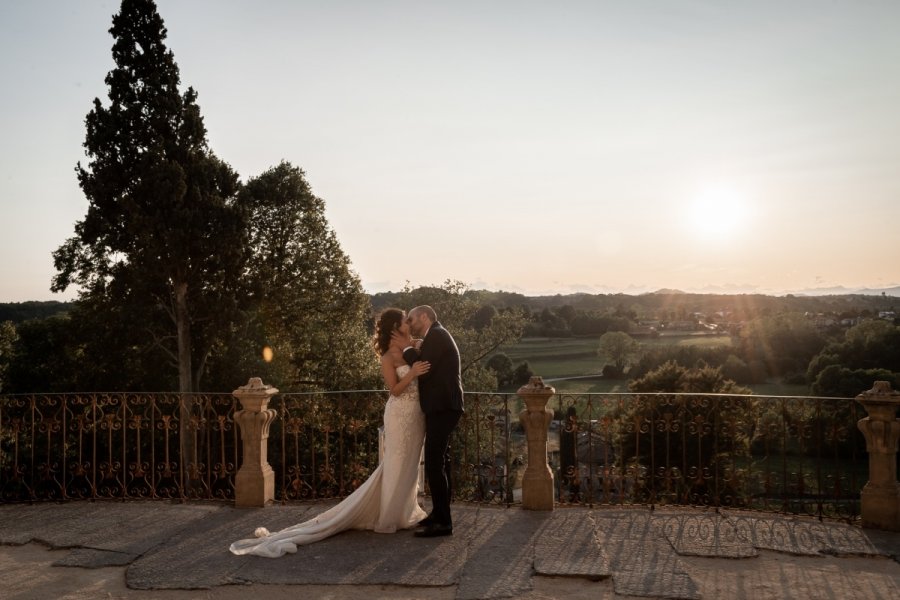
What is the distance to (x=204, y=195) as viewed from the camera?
2292cm

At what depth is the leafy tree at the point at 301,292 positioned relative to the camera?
25.7 m

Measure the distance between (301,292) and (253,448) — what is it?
19.3 metres

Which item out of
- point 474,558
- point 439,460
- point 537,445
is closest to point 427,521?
point 439,460

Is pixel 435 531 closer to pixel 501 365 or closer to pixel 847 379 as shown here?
pixel 847 379

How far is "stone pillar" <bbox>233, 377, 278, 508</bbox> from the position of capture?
7676 mm

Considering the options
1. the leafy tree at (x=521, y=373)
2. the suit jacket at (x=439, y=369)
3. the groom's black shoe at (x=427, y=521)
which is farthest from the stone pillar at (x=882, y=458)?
the leafy tree at (x=521, y=373)

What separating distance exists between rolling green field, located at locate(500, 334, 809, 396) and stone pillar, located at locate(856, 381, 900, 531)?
45428 mm

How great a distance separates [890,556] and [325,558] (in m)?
4.75

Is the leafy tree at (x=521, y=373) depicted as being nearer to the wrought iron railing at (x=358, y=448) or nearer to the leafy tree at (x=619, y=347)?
the leafy tree at (x=619, y=347)

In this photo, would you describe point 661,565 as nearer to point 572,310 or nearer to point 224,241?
point 224,241

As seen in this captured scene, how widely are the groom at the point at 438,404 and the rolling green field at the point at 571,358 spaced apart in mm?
45854

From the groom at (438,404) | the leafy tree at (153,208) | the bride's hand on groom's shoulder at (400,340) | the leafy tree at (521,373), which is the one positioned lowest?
the leafy tree at (521,373)

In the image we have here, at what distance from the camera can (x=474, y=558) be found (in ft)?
19.4

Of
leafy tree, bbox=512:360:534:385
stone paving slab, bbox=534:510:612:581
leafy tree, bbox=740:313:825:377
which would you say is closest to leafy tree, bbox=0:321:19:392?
stone paving slab, bbox=534:510:612:581
